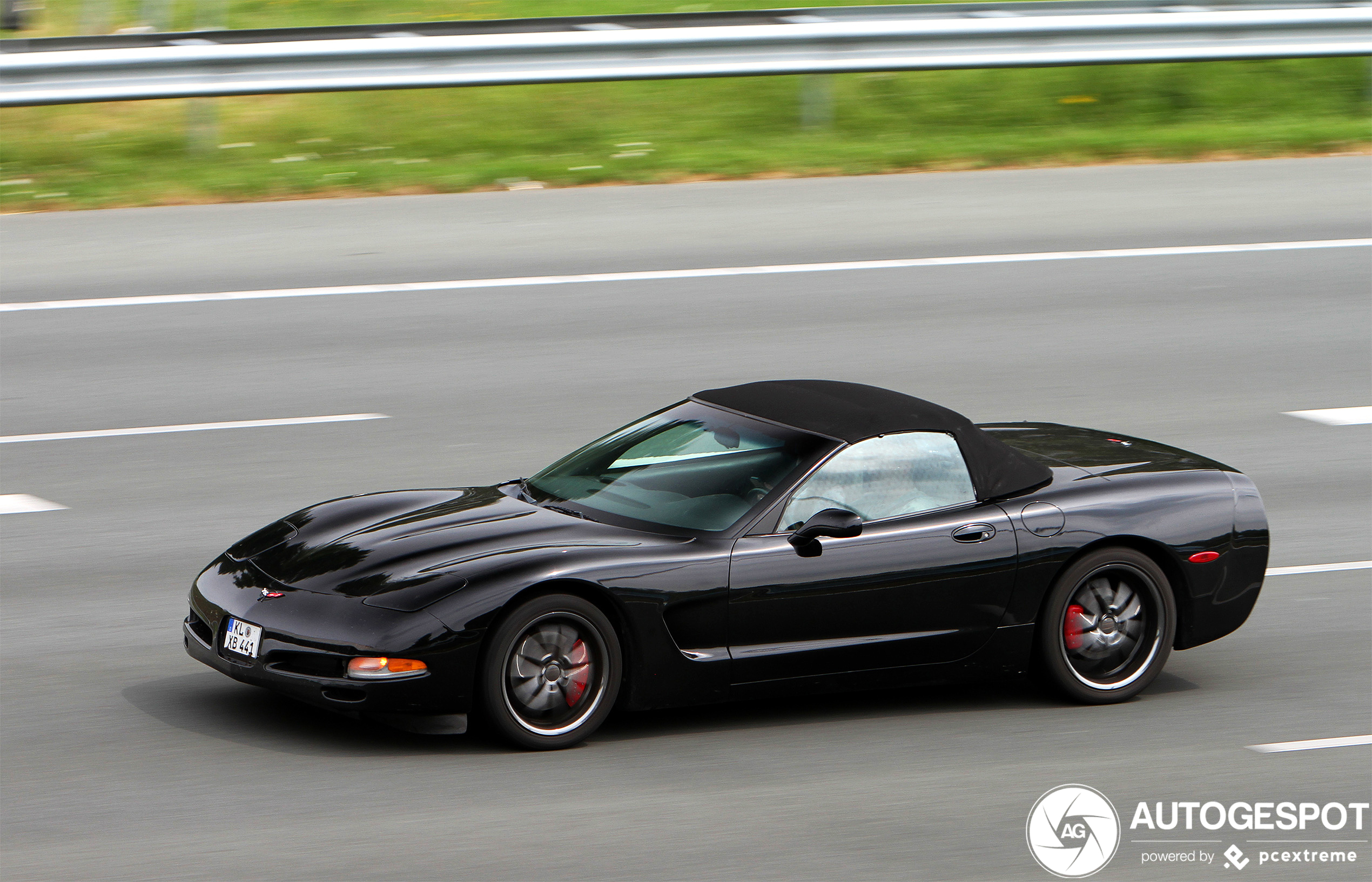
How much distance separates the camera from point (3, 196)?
1463cm

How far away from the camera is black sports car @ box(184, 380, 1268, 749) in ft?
21.1

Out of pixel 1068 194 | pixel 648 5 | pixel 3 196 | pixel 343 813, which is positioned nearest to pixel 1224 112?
pixel 1068 194

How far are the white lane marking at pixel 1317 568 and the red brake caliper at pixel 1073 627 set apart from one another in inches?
83.0

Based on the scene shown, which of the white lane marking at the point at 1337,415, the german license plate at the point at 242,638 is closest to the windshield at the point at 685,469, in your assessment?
the german license plate at the point at 242,638

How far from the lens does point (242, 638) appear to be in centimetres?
656

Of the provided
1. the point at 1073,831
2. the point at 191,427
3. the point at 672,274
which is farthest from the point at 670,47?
the point at 1073,831

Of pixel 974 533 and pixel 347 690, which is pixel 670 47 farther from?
pixel 347 690

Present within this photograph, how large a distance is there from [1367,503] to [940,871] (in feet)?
17.9

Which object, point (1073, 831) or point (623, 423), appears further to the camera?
point (623, 423)

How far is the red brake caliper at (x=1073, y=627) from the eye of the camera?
7.42 metres

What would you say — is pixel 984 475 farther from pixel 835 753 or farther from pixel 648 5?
pixel 648 5

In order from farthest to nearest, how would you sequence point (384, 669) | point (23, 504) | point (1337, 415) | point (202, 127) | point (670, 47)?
point (670, 47) → point (202, 127) → point (1337, 415) → point (23, 504) → point (384, 669)

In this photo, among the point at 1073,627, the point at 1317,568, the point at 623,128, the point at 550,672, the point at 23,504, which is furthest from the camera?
→ the point at 623,128

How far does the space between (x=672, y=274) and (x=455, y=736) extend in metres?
7.30
